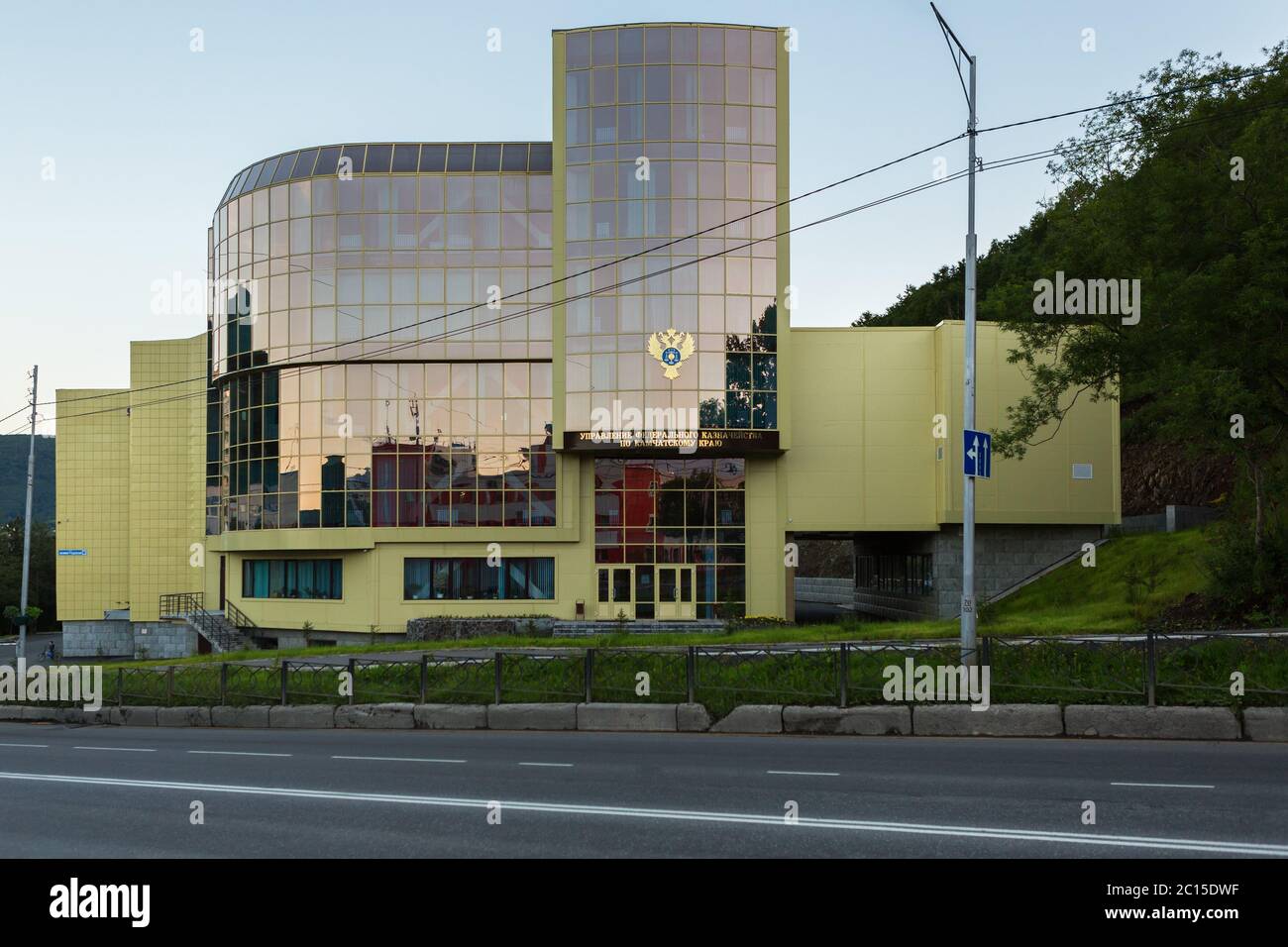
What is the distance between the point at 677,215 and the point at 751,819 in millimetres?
33842

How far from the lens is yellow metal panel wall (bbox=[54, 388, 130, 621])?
2443 inches

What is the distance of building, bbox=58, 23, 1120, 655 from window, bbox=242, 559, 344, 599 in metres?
0.15

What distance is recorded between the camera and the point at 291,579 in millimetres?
45812


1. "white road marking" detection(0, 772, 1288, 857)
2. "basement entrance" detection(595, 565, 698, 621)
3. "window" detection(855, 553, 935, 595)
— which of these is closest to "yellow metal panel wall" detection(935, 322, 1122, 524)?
"window" detection(855, 553, 935, 595)

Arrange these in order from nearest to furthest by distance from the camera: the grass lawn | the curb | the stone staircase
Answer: the curb
the grass lawn
the stone staircase

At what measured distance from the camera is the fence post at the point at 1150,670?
14.8 meters

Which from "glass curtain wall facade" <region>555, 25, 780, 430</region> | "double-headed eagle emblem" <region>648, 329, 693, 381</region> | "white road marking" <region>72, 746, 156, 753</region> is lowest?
"white road marking" <region>72, 746, 156, 753</region>

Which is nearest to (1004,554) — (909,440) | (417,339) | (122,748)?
(909,440)

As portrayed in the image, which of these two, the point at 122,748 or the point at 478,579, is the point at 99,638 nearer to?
the point at 478,579

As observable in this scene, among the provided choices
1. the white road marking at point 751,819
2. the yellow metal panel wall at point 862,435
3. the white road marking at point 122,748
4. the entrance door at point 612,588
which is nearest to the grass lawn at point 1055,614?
the yellow metal panel wall at point 862,435

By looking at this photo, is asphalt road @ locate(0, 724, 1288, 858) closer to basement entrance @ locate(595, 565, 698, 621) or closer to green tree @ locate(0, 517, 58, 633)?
basement entrance @ locate(595, 565, 698, 621)

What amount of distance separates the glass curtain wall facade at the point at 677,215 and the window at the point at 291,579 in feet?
42.7

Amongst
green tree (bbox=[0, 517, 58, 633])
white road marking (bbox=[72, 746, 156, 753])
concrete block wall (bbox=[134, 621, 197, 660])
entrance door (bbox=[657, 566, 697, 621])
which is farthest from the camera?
green tree (bbox=[0, 517, 58, 633])
